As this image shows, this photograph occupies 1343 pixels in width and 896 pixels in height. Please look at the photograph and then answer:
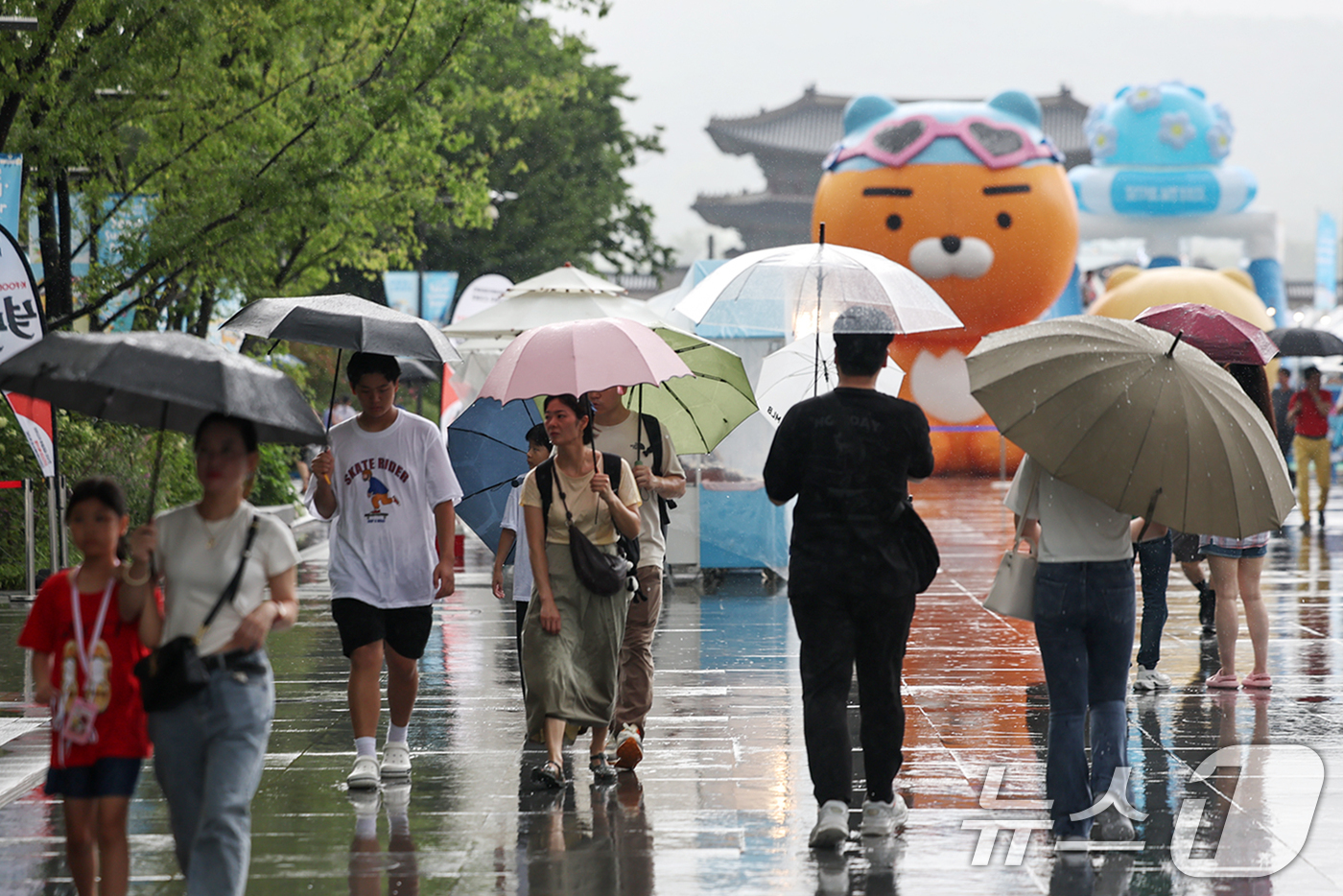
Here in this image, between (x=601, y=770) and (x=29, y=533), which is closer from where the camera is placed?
(x=601, y=770)

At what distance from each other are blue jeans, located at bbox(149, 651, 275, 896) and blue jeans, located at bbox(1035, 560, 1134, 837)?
259cm

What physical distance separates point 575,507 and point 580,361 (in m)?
0.57

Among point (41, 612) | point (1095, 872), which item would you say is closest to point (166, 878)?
point (41, 612)

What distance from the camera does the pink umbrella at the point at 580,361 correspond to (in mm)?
6020

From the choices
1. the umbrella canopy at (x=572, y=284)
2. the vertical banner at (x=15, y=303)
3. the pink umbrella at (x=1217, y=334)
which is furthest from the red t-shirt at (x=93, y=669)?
the umbrella canopy at (x=572, y=284)

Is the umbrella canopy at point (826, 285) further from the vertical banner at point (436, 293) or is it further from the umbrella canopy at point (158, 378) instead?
the vertical banner at point (436, 293)

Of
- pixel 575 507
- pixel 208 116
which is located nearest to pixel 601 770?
pixel 575 507

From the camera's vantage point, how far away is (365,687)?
6.16 m

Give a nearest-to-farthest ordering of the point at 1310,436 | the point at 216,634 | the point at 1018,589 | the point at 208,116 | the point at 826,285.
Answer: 1. the point at 216,634
2. the point at 1018,589
3. the point at 826,285
4. the point at 208,116
5. the point at 1310,436

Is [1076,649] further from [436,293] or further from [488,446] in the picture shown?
[436,293]

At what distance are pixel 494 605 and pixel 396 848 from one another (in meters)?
6.78

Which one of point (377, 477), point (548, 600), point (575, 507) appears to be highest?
point (377, 477)

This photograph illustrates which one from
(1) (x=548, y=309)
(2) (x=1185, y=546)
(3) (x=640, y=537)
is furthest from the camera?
(1) (x=548, y=309)

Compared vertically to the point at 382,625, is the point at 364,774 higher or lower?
lower
